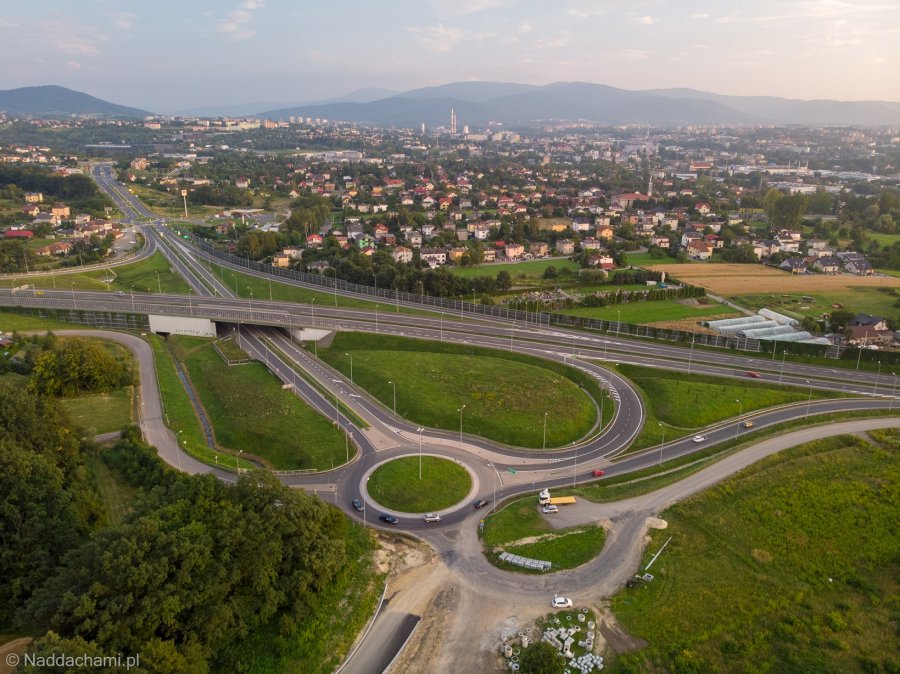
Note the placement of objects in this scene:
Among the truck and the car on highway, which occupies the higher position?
the truck

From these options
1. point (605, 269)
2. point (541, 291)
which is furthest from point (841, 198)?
point (541, 291)

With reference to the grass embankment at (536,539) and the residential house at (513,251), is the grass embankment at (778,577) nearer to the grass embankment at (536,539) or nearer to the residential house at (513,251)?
the grass embankment at (536,539)

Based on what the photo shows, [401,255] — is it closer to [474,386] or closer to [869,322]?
[474,386]

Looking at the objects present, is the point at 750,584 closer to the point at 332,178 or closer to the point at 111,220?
the point at 111,220

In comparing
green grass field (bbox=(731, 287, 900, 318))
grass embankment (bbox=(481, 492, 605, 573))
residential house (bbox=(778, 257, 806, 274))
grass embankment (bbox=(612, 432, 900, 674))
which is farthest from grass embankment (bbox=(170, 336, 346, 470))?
residential house (bbox=(778, 257, 806, 274))

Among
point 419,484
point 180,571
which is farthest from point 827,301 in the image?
point 180,571

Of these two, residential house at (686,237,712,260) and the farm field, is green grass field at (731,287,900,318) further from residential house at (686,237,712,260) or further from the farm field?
residential house at (686,237,712,260)
